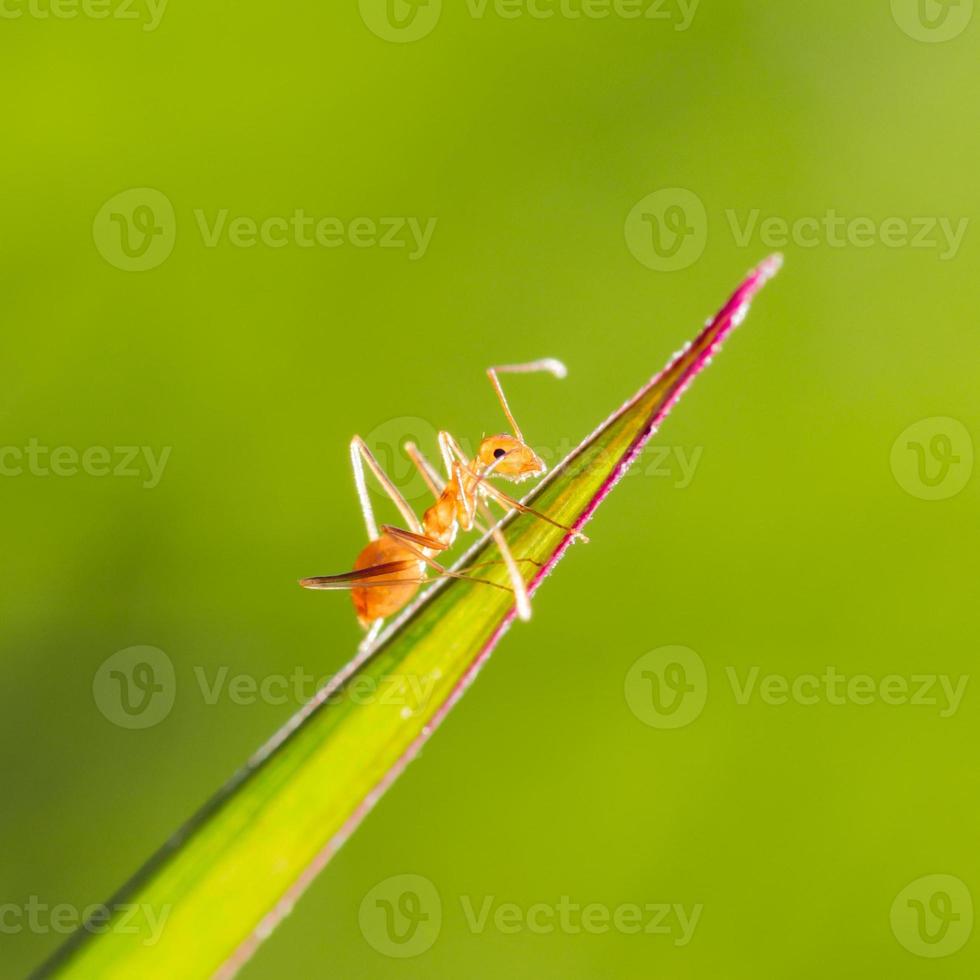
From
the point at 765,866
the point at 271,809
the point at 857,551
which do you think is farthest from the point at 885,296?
the point at 271,809

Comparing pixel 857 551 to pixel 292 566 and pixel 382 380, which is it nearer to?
pixel 382 380
